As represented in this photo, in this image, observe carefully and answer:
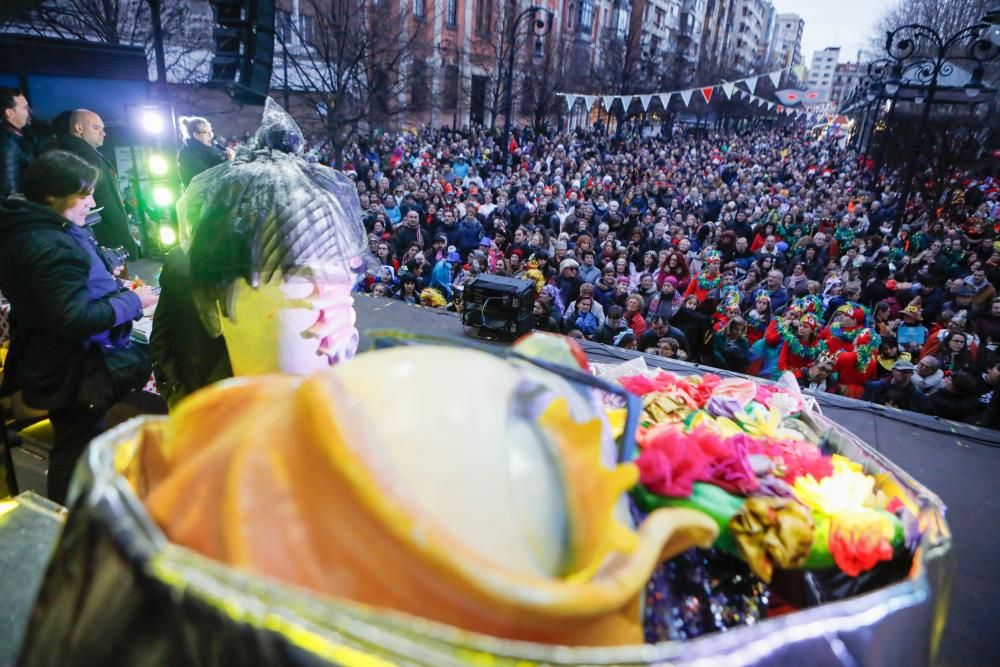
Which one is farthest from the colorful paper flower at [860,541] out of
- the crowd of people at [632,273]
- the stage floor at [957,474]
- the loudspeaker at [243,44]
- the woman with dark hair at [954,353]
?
the loudspeaker at [243,44]

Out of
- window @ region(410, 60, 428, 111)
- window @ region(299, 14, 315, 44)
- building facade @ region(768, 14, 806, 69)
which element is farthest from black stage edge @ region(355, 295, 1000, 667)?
building facade @ region(768, 14, 806, 69)

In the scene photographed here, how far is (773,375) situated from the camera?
5789 mm

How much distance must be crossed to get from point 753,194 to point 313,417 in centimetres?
1722

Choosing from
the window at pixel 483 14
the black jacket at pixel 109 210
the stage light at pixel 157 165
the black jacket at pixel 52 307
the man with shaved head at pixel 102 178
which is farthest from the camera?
the window at pixel 483 14

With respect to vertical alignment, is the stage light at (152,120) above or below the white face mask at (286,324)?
above

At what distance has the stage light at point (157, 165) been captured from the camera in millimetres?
7914

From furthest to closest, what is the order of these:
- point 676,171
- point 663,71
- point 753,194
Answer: point 663,71, point 676,171, point 753,194

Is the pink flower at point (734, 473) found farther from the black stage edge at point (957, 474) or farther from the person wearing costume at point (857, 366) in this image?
the person wearing costume at point (857, 366)

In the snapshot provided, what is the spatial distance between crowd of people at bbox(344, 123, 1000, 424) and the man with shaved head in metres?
2.64

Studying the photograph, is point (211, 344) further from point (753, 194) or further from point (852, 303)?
point (753, 194)

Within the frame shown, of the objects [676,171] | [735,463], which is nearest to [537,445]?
[735,463]

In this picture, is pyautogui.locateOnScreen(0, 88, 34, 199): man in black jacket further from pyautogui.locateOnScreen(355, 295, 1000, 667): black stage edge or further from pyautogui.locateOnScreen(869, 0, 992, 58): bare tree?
pyautogui.locateOnScreen(869, 0, 992, 58): bare tree

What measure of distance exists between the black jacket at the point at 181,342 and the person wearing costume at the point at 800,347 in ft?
17.5

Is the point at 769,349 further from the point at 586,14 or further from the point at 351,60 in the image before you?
the point at 586,14
